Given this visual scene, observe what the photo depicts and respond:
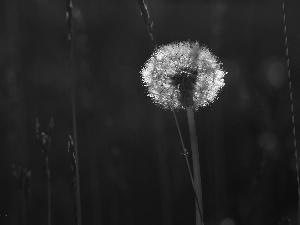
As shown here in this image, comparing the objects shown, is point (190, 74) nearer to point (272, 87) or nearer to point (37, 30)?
point (272, 87)

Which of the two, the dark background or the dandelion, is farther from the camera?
the dark background

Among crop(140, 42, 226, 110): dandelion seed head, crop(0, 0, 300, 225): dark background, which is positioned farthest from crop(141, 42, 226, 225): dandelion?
crop(0, 0, 300, 225): dark background

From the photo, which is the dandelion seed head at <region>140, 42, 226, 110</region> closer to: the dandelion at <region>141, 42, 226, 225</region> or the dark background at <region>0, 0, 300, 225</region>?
the dandelion at <region>141, 42, 226, 225</region>

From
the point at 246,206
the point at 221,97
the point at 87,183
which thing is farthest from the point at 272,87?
the point at 87,183

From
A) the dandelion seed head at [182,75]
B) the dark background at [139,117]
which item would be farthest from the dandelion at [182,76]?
the dark background at [139,117]

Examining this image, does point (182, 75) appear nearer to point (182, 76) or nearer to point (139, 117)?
point (182, 76)

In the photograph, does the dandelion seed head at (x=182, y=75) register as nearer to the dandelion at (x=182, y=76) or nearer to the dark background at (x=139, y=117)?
the dandelion at (x=182, y=76)

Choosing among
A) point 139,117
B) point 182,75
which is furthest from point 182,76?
point 139,117

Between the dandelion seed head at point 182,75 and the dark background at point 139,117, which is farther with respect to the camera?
the dark background at point 139,117
